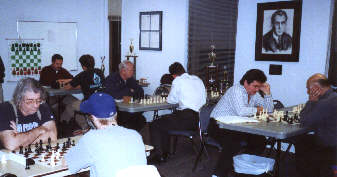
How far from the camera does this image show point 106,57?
8.40 m

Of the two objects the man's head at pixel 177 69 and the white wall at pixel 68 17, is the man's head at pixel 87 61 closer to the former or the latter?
the man's head at pixel 177 69

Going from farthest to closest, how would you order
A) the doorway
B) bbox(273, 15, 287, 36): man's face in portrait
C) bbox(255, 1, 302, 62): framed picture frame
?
the doorway < bbox(273, 15, 287, 36): man's face in portrait < bbox(255, 1, 302, 62): framed picture frame

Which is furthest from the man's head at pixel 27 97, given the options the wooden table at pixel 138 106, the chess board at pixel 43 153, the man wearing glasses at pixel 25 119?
the wooden table at pixel 138 106

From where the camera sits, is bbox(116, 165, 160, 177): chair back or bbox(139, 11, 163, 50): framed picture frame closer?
bbox(116, 165, 160, 177): chair back

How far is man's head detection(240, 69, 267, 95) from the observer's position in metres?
3.99

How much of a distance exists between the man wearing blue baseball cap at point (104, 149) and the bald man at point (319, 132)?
2.25m

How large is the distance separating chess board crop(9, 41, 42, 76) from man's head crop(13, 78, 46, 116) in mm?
4527

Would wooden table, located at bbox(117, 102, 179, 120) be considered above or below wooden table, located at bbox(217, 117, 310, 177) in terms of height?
above

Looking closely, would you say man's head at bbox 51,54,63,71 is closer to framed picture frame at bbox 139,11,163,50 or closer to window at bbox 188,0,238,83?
framed picture frame at bbox 139,11,163,50

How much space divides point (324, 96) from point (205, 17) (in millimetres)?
3867

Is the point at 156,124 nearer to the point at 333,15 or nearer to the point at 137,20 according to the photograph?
the point at 333,15

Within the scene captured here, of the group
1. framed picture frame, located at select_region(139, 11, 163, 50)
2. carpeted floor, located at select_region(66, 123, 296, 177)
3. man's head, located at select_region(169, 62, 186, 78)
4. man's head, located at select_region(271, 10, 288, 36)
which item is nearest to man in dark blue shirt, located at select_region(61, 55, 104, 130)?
man's head, located at select_region(169, 62, 186, 78)

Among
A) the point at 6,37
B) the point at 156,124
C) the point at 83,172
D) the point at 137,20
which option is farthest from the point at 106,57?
the point at 83,172

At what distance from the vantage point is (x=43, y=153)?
2.46 m
